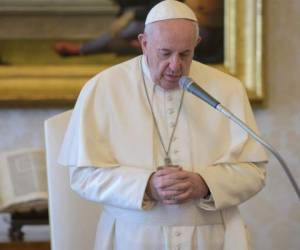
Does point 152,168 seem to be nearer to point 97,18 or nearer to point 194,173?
point 194,173

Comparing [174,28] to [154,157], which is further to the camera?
[154,157]

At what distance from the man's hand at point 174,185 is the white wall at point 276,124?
1.34m

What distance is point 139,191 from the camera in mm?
1768

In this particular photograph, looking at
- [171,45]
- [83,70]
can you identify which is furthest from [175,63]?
[83,70]

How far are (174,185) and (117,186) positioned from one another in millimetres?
172

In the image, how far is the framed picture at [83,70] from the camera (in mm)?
2928

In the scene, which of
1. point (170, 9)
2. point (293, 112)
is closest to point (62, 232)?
point (170, 9)

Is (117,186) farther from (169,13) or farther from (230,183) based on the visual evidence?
(169,13)

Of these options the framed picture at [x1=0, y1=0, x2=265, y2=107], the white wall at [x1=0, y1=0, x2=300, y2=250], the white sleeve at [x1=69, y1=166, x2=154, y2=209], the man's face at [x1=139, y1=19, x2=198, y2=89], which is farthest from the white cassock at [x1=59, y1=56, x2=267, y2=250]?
the white wall at [x1=0, y1=0, x2=300, y2=250]

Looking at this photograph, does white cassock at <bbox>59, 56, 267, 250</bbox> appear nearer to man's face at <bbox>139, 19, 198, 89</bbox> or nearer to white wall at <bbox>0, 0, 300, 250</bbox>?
man's face at <bbox>139, 19, 198, 89</bbox>

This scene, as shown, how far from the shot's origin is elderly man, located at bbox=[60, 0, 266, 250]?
1.80 m

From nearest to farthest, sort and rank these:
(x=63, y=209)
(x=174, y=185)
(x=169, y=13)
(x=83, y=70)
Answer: (x=174, y=185)
(x=169, y=13)
(x=63, y=209)
(x=83, y=70)

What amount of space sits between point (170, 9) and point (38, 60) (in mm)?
1250

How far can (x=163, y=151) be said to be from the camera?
1930 mm
